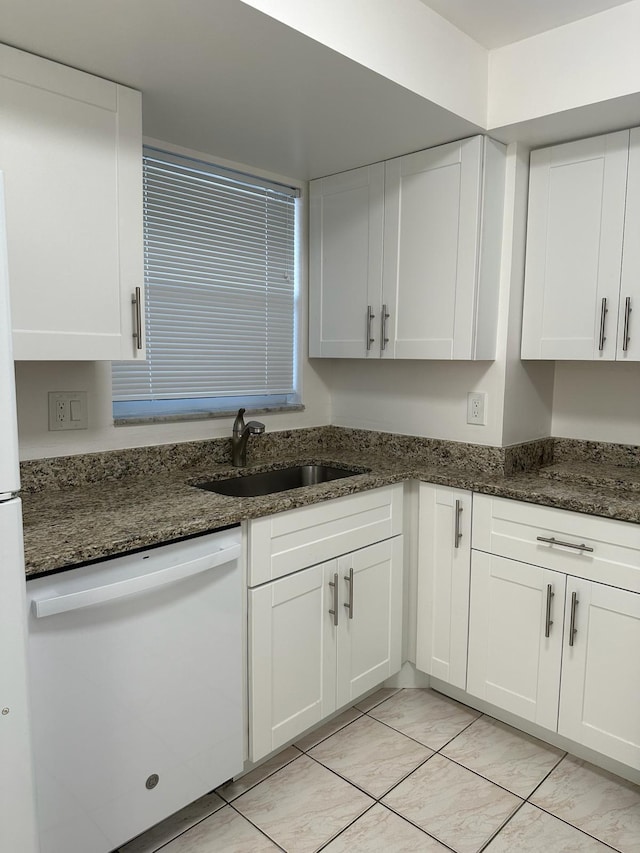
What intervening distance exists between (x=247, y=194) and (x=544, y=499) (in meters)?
1.69

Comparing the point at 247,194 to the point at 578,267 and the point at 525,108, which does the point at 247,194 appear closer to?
the point at 525,108

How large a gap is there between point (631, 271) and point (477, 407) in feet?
2.35

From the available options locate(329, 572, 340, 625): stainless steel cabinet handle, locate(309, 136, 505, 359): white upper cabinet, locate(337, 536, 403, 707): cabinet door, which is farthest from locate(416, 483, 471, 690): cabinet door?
locate(309, 136, 505, 359): white upper cabinet

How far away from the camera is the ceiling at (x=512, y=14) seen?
5.77 feet

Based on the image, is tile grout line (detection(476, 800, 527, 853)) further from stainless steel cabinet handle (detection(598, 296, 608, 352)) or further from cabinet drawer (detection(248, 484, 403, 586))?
stainless steel cabinet handle (detection(598, 296, 608, 352))

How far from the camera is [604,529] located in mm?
1857

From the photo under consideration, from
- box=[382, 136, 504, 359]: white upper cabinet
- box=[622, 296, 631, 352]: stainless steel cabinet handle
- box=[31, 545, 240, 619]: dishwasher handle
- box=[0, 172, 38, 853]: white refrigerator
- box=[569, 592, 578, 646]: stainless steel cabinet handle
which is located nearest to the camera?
box=[0, 172, 38, 853]: white refrigerator

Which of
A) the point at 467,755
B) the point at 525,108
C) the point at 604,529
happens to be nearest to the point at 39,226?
the point at 525,108

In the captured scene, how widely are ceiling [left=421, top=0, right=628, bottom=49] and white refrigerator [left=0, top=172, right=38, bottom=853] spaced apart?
4.91 feet

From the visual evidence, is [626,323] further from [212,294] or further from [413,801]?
[413,801]

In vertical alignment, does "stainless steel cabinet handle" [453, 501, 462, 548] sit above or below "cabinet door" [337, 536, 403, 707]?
above

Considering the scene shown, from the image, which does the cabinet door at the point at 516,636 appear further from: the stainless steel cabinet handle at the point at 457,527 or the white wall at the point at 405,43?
the white wall at the point at 405,43

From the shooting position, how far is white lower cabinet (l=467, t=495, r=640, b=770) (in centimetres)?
184

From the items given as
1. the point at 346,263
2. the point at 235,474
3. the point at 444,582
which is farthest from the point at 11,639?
the point at 346,263
